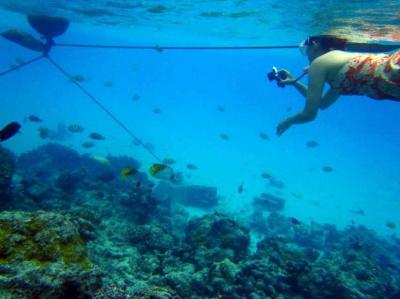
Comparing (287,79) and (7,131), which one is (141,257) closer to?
(7,131)

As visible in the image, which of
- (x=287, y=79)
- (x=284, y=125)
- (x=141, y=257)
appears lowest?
(x=141, y=257)

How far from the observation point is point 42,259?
11.0 ft

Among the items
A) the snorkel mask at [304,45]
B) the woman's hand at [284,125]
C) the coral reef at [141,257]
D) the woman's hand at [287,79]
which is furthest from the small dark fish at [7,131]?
the snorkel mask at [304,45]

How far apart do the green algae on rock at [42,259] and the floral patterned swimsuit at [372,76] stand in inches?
176

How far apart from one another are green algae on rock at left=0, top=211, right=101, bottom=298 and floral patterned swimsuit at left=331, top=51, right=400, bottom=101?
4466 mm

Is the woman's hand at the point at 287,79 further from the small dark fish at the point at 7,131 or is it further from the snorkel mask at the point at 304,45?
the small dark fish at the point at 7,131

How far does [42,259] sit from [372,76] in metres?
4.87

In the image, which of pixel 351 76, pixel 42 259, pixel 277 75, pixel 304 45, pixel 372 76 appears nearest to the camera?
pixel 42 259

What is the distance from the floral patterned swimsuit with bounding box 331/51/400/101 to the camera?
15.1 ft

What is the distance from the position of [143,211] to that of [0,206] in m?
4.29

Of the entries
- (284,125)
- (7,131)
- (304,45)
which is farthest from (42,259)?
(304,45)

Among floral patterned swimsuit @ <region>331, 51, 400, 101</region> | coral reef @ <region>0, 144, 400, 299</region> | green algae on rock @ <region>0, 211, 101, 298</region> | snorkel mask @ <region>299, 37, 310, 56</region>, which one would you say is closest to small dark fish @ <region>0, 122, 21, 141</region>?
coral reef @ <region>0, 144, 400, 299</region>

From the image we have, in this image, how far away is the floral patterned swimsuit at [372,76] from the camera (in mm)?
4609

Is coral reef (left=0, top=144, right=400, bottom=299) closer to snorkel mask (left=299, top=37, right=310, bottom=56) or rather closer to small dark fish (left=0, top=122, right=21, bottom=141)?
small dark fish (left=0, top=122, right=21, bottom=141)
